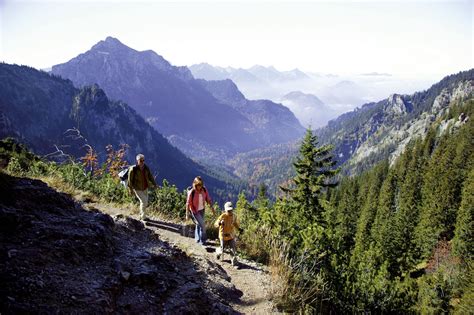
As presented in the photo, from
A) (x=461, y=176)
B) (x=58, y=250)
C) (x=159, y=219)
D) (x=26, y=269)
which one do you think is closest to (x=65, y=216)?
(x=58, y=250)

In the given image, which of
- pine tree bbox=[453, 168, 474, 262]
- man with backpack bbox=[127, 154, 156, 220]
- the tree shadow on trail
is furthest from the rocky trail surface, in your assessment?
pine tree bbox=[453, 168, 474, 262]

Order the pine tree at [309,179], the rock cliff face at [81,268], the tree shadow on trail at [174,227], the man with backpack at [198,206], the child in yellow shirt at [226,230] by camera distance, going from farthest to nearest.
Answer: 1. the pine tree at [309,179]
2. the tree shadow on trail at [174,227]
3. the man with backpack at [198,206]
4. the child in yellow shirt at [226,230]
5. the rock cliff face at [81,268]

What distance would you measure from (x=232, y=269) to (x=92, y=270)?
4.24 m

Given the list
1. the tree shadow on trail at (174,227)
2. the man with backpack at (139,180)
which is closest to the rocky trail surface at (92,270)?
the tree shadow on trail at (174,227)

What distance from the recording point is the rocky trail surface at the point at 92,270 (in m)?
4.63

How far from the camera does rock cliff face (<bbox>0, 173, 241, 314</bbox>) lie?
15.1 feet

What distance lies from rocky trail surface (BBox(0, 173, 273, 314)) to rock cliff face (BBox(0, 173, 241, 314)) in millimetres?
13

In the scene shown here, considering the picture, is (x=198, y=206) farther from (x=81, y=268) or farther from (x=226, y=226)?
(x=81, y=268)

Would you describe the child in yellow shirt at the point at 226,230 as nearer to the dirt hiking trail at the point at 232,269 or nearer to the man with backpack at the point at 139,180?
the dirt hiking trail at the point at 232,269

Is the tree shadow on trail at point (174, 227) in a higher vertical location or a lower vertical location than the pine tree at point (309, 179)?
lower

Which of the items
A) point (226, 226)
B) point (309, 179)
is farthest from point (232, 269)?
point (309, 179)

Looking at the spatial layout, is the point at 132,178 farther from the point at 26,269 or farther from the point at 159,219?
the point at 26,269

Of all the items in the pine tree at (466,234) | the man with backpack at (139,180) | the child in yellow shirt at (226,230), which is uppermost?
the man with backpack at (139,180)

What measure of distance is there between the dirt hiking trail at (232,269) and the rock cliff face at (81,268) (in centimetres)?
29
